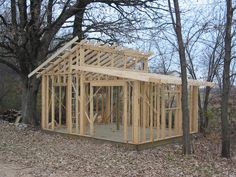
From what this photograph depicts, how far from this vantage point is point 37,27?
14727 millimetres

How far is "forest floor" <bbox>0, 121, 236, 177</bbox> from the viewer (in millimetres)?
7969

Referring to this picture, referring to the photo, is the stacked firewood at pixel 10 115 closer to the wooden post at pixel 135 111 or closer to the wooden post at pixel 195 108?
the wooden post at pixel 195 108

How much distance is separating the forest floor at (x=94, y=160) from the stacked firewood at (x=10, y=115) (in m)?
7.12

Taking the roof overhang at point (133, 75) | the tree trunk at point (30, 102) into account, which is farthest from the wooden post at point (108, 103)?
the roof overhang at point (133, 75)

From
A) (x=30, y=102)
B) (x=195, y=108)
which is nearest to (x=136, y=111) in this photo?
(x=195, y=108)

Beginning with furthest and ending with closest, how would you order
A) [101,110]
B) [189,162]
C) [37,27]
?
[101,110] < [37,27] < [189,162]

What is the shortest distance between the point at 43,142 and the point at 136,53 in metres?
6.51

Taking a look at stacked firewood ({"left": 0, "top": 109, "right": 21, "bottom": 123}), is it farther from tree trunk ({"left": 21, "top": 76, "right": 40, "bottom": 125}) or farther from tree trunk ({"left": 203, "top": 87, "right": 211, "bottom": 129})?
tree trunk ({"left": 203, "top": 87, "right": 211, "bottom": 129})

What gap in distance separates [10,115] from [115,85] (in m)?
10.4

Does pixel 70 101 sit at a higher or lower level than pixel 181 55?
lower

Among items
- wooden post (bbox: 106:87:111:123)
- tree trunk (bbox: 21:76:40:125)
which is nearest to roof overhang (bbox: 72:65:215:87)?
tree trunk (bbox: 21:76:40:125)

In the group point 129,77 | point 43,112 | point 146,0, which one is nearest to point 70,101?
point 43,112

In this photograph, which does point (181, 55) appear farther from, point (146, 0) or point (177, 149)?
point (146, 0)

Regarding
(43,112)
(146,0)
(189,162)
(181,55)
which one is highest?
(146,0)
